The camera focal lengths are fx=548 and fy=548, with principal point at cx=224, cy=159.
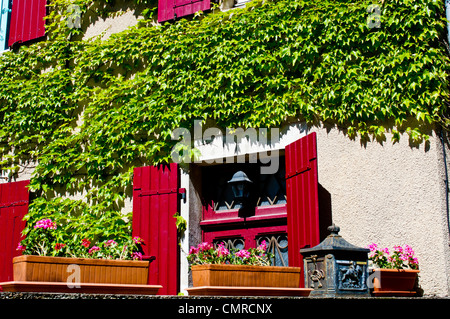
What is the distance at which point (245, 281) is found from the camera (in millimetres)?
3926

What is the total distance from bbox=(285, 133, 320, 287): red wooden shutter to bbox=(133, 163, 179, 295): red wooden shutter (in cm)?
125

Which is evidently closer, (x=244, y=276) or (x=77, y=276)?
(x=77, y=276)

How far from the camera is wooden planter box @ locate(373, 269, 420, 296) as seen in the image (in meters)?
4.41

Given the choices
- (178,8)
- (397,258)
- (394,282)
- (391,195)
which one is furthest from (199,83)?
(394,282)

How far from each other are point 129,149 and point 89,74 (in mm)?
1264

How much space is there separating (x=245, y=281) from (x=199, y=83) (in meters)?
2.66

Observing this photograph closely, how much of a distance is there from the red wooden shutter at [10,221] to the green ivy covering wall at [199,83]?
22cm

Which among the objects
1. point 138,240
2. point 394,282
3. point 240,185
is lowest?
point 394,282

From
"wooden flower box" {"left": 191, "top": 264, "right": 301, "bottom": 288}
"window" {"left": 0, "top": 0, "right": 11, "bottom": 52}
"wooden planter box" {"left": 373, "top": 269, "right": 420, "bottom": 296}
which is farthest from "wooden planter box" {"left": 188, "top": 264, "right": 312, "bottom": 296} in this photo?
"window" {"left": 0, "top": 0, "right": 11, "bottom": 52}

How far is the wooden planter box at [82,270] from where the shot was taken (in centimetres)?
354

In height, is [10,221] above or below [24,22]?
below

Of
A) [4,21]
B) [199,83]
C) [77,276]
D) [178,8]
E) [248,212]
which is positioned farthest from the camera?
[4,21]

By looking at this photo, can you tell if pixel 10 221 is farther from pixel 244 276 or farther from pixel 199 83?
pixel 244 276

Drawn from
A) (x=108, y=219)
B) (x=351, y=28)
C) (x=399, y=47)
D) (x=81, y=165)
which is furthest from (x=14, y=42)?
(x=399, y=47)
